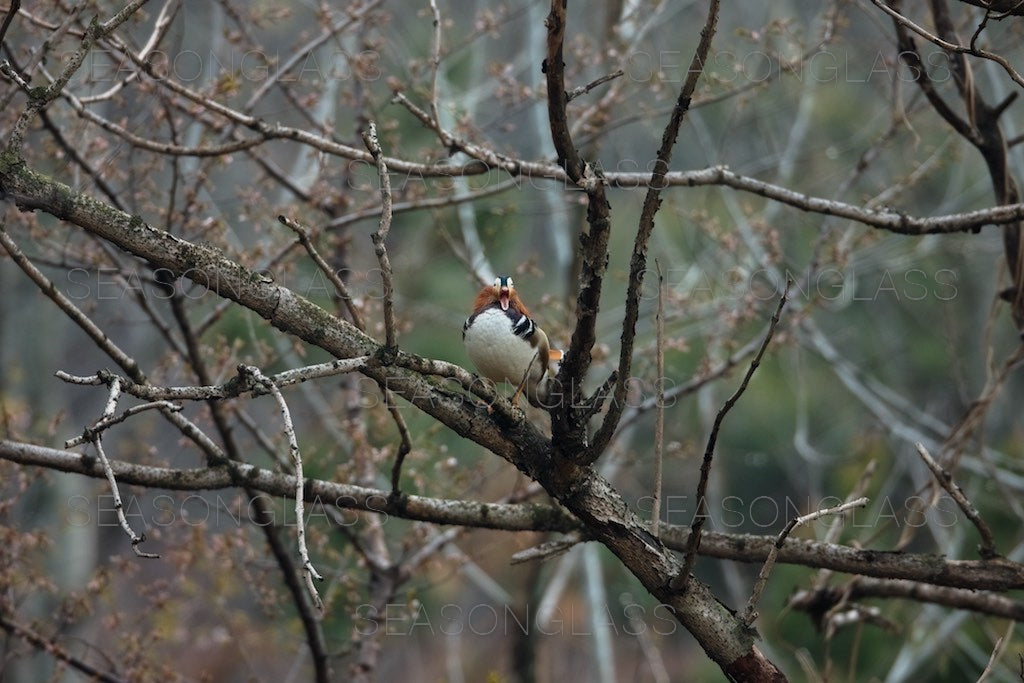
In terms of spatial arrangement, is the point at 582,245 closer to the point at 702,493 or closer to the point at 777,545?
the point at 702,493

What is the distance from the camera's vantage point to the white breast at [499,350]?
3922mm

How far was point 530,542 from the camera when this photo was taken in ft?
19.0

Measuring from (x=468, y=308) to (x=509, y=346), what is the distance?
727cm

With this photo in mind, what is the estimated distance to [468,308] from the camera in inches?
439

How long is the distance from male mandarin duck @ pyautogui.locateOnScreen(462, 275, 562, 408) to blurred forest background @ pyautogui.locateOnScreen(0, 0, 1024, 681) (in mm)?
627

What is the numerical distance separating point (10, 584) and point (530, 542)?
266 cm

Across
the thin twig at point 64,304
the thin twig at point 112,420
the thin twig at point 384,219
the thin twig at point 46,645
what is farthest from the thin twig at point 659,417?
the thin twig at point 46,645

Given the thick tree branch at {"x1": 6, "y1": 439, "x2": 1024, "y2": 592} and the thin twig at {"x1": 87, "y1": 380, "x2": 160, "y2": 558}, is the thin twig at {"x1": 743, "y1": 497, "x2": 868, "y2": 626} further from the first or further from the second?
the thin twig at {"x1": 87, "y1": 380, "x2": 160, "y2": 558}

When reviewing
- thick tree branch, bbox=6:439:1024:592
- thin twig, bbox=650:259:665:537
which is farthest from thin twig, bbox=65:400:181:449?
thin twig, bbox=650:259:665:537

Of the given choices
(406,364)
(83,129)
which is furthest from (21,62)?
(406,364)

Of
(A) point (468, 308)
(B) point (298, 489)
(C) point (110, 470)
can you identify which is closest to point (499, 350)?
(B) point (298, 489)

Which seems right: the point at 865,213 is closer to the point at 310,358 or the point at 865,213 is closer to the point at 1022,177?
the point at 1022,177

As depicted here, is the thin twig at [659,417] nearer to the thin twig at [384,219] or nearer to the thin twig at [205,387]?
the thin twig at [384,219]

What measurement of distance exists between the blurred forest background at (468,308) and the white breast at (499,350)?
71 cm
